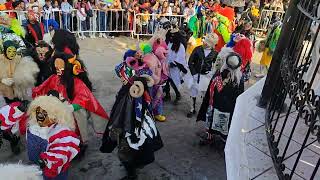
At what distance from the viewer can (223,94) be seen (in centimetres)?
566

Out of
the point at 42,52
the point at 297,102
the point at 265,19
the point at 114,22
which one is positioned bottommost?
the point at 114,22

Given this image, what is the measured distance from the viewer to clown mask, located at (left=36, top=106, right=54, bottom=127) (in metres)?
3.97

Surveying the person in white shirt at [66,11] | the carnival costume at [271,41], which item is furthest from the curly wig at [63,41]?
the person in white shirt at [66,11]

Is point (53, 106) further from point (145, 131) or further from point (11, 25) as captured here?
point (11, 25)

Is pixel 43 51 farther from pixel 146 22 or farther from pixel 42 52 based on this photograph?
pixel 146 22

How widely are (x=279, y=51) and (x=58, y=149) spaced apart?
258 centimetres

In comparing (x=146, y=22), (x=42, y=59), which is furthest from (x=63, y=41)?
(x=146, y=22)

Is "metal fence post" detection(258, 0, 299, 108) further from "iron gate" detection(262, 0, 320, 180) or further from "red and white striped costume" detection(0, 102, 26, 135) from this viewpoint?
"red and white striped costume" detection(0, 102, 26, 135)

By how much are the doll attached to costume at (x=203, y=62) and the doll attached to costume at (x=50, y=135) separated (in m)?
3.32

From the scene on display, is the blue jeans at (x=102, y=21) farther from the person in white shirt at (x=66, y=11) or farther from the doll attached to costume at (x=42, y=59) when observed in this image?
the doll attached to costume at (x=42, y=59)

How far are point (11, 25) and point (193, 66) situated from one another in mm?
3669

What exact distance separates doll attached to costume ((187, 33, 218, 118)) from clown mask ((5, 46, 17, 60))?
124 inches

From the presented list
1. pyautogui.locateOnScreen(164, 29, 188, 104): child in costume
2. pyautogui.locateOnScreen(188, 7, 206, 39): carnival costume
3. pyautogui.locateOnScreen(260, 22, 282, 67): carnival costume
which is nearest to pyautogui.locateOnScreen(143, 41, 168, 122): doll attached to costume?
pyautogui.locateOnScreen(164, 29, 188, 104): child in costume

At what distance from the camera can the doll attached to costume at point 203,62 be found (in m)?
6.84
